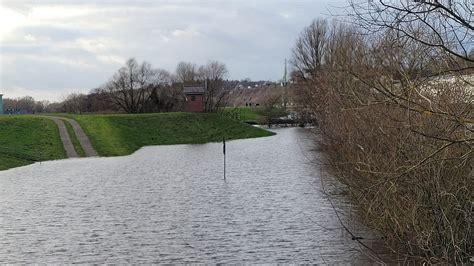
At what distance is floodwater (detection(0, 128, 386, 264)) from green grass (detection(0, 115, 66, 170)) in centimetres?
788

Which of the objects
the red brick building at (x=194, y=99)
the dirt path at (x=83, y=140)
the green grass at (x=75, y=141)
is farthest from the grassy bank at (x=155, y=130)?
the red brick building at (x=194, y=99)

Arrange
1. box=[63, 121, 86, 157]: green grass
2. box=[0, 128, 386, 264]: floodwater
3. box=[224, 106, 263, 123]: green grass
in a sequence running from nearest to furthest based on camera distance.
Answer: box=[0, 128, 386, 264]: floodwater → box=[63, 121, 86, 157]: green grass → box=[224, 106, 263, 123]: green grass

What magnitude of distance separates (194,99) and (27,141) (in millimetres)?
44128

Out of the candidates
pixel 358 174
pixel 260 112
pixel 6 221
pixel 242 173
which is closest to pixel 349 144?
pixel 358 174

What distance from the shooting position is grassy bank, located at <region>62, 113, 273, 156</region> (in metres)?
55.6

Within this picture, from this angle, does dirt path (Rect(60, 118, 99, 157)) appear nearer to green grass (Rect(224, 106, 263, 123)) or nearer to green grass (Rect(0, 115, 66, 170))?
green grass (Rect(0, 115, 66, 170))

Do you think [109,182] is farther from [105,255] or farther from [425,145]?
[425,145]

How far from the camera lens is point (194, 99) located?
3529 inches

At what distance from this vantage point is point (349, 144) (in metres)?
15.2

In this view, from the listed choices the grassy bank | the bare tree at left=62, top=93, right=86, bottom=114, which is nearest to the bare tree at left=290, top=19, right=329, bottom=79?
the grassy bank

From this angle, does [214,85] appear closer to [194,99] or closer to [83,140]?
Result: [194,99]

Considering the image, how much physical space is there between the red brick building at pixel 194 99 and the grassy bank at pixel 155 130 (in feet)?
19.7

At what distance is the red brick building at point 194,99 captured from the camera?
89081 mm

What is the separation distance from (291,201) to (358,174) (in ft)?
22.2
